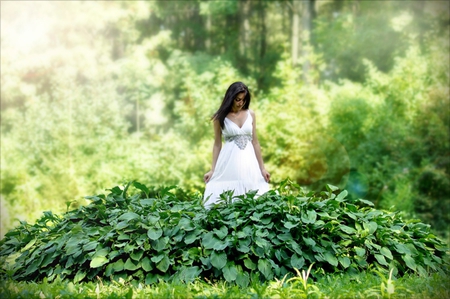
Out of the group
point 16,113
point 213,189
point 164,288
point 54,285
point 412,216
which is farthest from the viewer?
point 16,113

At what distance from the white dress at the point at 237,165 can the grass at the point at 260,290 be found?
1517 mm

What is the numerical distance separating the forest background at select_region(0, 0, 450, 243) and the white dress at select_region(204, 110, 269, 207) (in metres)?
6.60

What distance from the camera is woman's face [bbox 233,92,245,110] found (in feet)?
15.3

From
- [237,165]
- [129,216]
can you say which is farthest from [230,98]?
[129,216]

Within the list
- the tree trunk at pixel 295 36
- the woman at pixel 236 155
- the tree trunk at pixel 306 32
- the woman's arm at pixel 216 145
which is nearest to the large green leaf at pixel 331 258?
the woman at pixel 236 155

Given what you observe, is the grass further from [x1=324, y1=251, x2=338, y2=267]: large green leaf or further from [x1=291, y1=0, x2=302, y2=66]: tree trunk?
[x1=291, y1=0, x2=302, y2=66]: tree trunk

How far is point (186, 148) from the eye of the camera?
1329cm

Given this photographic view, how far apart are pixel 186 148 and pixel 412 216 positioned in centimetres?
566

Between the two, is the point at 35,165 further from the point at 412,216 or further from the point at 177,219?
the point at 177,219

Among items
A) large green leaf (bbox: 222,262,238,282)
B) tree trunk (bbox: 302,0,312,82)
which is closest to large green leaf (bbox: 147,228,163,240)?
large green leaf (bbox: 222,262,238,282)

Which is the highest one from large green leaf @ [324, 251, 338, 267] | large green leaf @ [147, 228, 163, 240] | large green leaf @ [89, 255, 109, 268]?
large green leaf @ [147, 228, 163, 240]

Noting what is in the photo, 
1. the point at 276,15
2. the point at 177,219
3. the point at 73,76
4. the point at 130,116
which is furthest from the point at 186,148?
the point at 177,219

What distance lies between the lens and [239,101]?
186 inches

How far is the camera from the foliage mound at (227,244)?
3473mm
